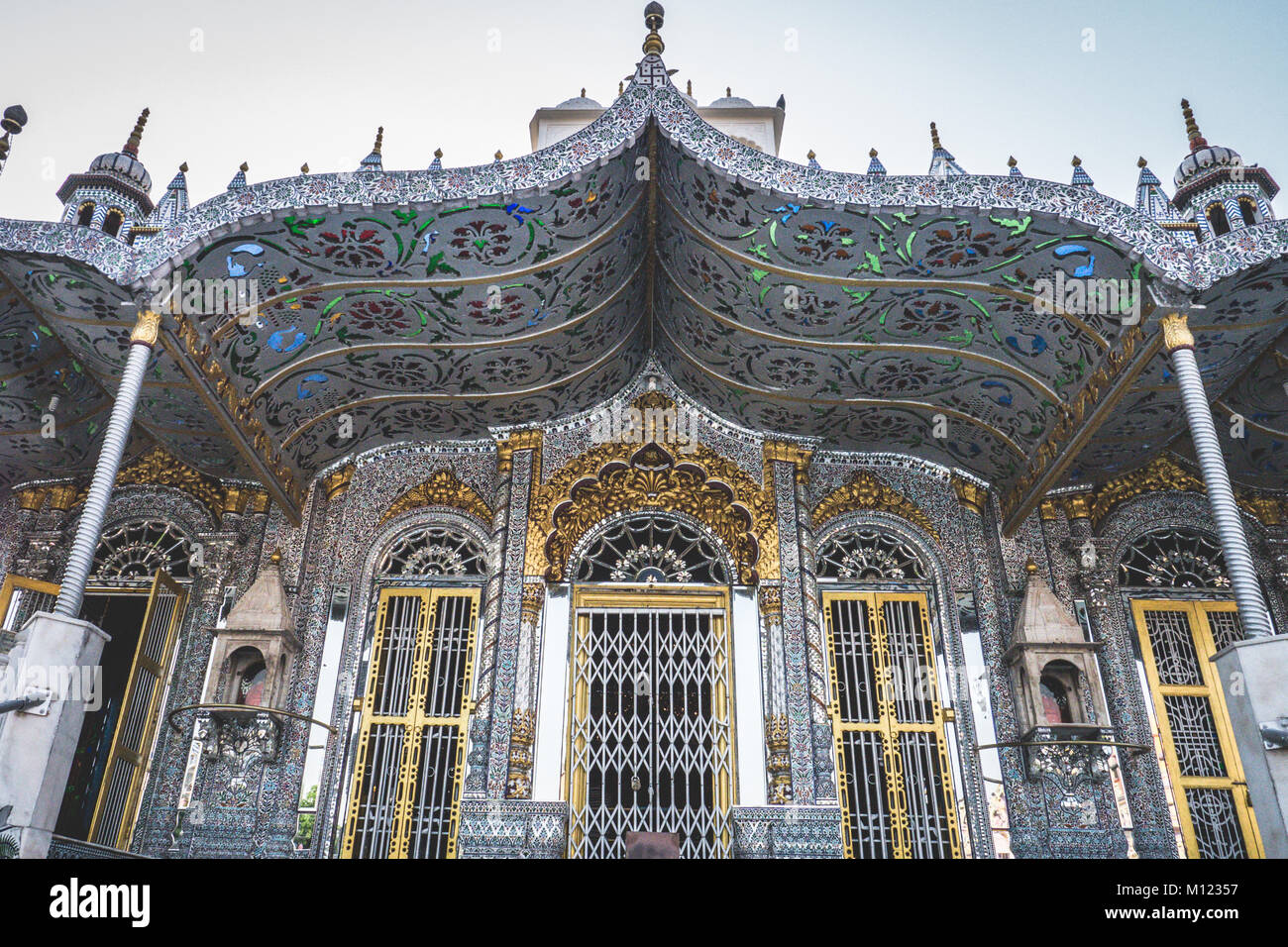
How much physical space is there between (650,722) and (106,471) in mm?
3806

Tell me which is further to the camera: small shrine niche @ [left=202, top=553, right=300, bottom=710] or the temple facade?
small shrine niche @ [left=202, top=553, right=300, bottom=710]

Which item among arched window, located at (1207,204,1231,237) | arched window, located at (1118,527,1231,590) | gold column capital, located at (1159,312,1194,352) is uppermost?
arched window, located at (1207,204,1231,237)

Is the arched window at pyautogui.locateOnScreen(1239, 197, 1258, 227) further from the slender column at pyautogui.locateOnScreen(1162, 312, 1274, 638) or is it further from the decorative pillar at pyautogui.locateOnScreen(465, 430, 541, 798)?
the decorative pillar at pyautogui.locateOnScreen(465, 430, 541, 798)

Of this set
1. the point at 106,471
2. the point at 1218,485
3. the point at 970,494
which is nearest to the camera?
the point at 1218,485

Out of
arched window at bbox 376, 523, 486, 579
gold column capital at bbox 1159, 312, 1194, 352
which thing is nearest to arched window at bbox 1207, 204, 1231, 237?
gold column capital at bbox 1159, 312, 1194, 352

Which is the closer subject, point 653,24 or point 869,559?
point 653,24

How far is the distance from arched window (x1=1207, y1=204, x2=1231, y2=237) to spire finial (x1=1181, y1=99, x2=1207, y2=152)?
1.70ft

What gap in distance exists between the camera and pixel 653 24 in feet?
20.9

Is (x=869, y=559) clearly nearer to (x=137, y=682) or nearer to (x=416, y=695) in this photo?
(x=416, y=695)

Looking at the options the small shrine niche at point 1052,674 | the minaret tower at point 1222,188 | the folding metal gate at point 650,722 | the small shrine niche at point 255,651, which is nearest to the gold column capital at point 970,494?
the small shrine niche at point 1052,674

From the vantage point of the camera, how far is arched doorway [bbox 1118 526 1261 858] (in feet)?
21.2

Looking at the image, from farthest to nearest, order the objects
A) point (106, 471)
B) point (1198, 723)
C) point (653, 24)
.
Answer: point (1198, 723), point (653, 24), point (106, 471)

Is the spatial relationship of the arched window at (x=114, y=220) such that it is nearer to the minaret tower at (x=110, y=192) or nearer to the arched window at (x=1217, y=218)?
the minaret tower at (x=110, y=192)

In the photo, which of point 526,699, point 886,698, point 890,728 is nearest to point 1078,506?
point 886,698
